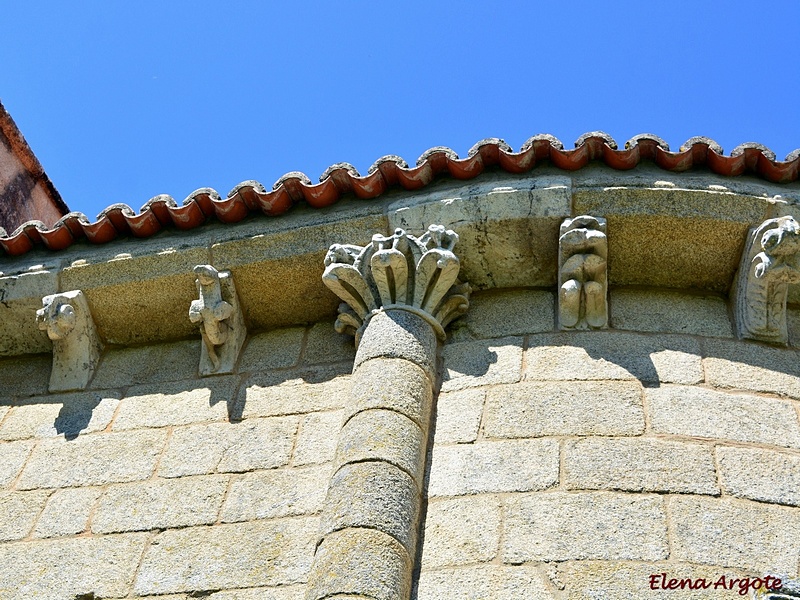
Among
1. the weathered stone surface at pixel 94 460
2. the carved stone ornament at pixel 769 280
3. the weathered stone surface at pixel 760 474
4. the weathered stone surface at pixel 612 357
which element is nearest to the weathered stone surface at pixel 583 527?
the weathered stone surface at pixel 760 474

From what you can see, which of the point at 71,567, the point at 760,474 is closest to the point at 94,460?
the point at 71,567

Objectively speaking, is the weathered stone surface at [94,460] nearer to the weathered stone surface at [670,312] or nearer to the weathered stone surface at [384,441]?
the weathered stone surface at [384,441]

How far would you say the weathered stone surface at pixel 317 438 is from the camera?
458 cm

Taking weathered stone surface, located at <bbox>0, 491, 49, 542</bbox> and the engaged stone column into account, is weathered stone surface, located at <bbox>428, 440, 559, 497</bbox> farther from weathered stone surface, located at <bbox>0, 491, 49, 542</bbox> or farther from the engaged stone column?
weathered stone surface, located at <bbox>0, 491, 49, 542</bbox>

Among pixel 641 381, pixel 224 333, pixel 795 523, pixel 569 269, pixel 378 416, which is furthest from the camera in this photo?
pixel 224 333

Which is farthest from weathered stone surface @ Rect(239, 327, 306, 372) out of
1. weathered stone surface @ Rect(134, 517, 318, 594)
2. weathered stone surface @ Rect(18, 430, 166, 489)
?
weathered stone surface @ Rect(134, 517, 318, 594)

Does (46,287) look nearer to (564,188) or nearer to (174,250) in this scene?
(174,250)

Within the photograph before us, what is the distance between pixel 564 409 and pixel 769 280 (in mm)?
1249

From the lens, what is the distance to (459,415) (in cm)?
453

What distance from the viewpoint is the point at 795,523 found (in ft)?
12.8

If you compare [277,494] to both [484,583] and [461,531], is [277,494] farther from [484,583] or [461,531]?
[484,583]

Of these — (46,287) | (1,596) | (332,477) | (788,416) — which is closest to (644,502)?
(788,416)

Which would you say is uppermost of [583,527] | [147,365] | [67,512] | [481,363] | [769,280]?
[769,280]

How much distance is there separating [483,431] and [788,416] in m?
1.28
